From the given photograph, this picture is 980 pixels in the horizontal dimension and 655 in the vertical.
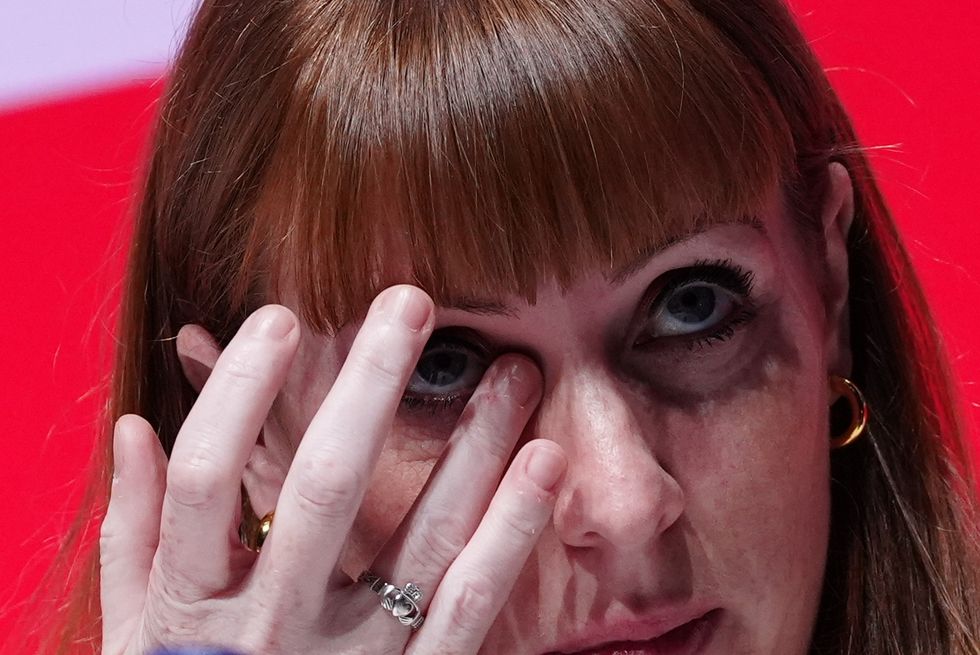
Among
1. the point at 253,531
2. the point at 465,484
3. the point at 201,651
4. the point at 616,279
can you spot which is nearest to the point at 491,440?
the point at 465,484

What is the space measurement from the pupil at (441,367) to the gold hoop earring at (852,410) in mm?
368

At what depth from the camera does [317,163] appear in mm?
927

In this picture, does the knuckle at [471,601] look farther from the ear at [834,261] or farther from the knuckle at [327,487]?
the ear at [834,261]

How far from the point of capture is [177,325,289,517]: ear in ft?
3.57

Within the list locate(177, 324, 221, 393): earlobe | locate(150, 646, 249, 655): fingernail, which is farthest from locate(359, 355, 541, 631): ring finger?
locate(177, 324, 221, 393): earlobe

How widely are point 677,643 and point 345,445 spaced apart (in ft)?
0.97

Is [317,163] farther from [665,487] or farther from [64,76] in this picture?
[64,76]

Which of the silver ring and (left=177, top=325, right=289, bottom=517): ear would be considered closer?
the silver ring

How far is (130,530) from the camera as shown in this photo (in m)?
0.97

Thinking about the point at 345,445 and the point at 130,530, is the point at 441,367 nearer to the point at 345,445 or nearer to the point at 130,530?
the point at 345,445

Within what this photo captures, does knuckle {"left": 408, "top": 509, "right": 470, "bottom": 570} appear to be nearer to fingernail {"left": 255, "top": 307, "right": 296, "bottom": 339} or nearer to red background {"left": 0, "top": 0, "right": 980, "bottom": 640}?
fingernail {"left": 255, "top": 307, "right": 296, "bottom": 339}

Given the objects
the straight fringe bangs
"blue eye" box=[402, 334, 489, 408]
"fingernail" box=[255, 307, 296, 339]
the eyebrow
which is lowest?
"blue eye" box=[402, 334, 489, 408]

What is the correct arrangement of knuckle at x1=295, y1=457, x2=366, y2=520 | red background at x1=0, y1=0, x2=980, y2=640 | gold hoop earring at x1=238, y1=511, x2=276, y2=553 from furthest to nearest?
red background at x1=0, y1=0, x2=980, y2=640 < gold hoop earring at x1=238, y1=511, x2=276, y2=553 < knuckle at x1=295, y1=457, x2=366, y2=520

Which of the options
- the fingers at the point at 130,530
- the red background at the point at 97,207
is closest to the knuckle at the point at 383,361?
the fingers at the point at 130,530
